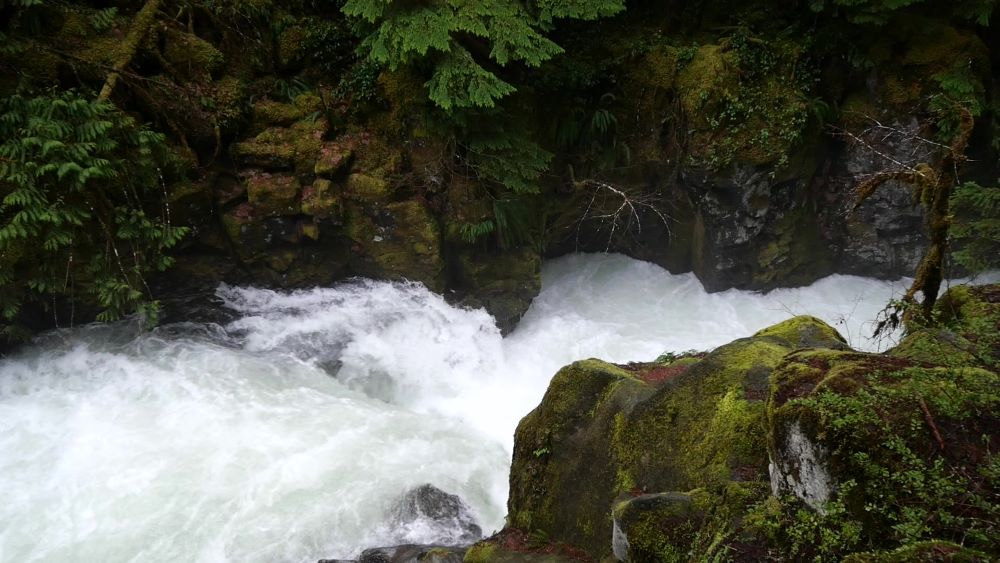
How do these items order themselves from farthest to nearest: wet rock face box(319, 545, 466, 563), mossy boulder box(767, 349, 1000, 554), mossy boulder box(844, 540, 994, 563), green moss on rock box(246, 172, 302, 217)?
green moss on rock box(246, 172, 302, 217)
wet rock face box(319, 545, 466, 563)
mossy boulder box(767, 349, 1000, 554)
mossy boulder box(844, 540, 994, 563)

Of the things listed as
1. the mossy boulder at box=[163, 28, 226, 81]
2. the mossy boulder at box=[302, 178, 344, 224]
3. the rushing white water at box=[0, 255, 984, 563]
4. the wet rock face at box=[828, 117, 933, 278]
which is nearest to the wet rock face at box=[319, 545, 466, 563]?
the rushing white water at box=[0, 255, 984, 563]

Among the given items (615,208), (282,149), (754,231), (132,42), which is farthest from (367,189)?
(754,231)

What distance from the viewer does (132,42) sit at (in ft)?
26.5

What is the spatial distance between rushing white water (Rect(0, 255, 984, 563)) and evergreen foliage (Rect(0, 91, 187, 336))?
104cm

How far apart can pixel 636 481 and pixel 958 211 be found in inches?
364

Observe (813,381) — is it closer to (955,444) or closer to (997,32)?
(955,444)

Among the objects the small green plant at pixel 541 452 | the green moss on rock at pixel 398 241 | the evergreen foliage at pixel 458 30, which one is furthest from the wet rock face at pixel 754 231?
the small green plant at pixel 541 452

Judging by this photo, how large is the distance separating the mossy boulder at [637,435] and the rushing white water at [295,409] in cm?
194

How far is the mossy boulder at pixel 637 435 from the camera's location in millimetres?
3904

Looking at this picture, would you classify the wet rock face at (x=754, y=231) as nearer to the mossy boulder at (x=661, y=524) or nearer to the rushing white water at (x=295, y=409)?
the rushing white water at (x=295, y=409)

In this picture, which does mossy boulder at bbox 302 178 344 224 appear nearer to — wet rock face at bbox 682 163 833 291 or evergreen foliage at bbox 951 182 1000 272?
wet rock face at bbox 682 163 833 291

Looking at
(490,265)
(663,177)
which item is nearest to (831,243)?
(663,177)

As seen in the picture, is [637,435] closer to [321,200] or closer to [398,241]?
[398,241]

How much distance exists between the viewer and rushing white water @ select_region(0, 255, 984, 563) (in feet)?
19.6
